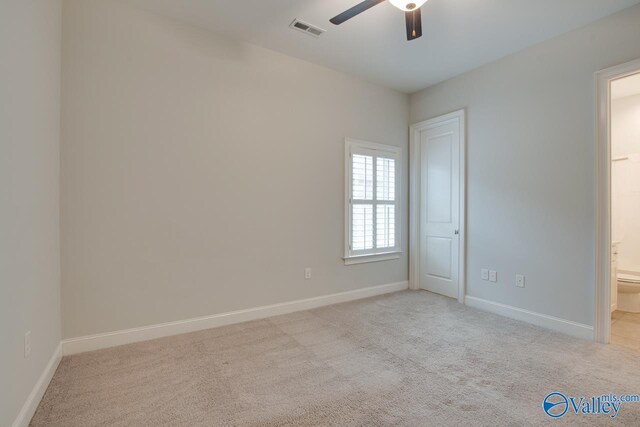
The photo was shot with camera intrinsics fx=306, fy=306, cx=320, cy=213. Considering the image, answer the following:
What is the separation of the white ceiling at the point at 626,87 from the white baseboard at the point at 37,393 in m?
5.55

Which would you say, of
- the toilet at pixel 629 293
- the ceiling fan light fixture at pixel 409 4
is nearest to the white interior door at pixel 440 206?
the toilet at pixel 629 293

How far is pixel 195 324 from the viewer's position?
2879 millimetres

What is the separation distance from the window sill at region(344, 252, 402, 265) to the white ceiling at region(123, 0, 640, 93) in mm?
2346

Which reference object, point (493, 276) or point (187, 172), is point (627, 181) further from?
point (187, 172)

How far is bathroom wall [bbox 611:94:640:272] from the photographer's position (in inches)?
149

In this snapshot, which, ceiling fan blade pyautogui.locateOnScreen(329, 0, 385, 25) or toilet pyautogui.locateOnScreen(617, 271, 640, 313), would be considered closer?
ceiling fan blade pyautogui.locateOnScreen(329, 0, 385, 25)

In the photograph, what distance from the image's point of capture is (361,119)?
400cm

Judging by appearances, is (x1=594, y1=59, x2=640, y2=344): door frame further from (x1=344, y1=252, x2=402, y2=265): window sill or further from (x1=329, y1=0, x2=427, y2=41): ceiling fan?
(x1=344, y1=252, x2=402, y2=265): window sill

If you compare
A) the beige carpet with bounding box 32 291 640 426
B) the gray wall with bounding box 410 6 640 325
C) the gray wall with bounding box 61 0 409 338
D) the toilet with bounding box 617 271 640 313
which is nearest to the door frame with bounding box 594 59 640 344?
the gray wall with bounding box 410 6 640 325

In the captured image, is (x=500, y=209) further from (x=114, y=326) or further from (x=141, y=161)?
(x=114, y=326)

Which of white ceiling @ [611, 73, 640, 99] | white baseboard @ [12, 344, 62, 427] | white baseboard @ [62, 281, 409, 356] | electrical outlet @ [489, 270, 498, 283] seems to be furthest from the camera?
electrical outlet @ [489, 270, 498, 283]

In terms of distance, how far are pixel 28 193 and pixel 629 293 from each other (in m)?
5.50

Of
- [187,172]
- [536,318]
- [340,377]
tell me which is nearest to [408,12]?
[187,172]

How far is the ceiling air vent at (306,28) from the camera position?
9.14 feet
